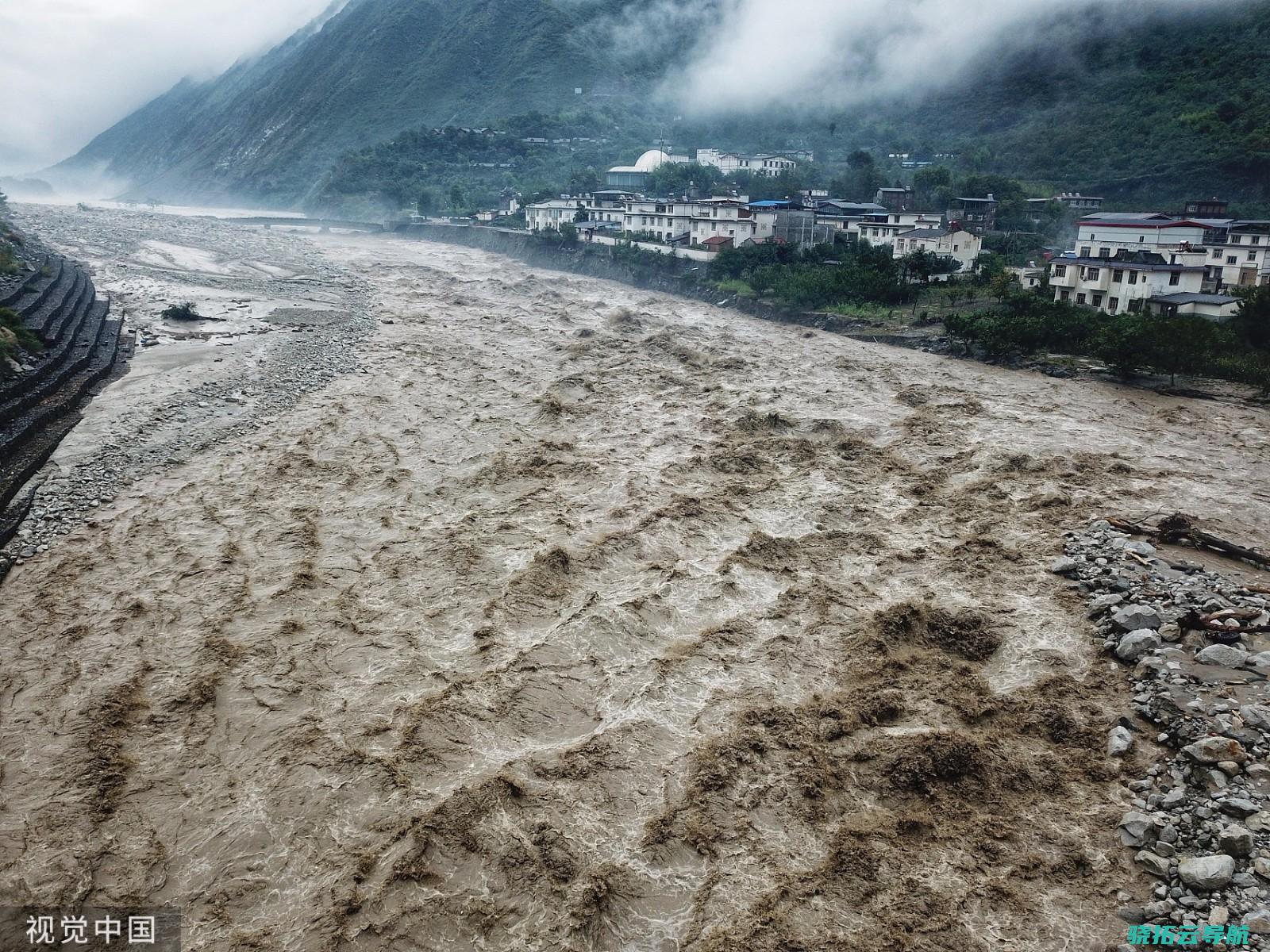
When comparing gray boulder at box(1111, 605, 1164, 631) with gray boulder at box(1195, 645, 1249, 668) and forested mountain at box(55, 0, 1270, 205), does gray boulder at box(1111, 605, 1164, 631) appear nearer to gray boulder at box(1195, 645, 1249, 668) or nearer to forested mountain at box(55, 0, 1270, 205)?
gray boulder at box(1195, 645, 1249, 668)

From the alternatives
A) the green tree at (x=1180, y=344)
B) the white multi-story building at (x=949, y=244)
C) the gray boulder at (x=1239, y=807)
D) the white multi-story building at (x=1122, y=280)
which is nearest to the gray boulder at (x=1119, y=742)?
the gray boulder at (x=1239, y=807)

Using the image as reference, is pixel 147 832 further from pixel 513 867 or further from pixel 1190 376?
pixel 1190 376

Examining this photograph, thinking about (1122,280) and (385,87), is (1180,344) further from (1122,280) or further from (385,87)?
(385,87)

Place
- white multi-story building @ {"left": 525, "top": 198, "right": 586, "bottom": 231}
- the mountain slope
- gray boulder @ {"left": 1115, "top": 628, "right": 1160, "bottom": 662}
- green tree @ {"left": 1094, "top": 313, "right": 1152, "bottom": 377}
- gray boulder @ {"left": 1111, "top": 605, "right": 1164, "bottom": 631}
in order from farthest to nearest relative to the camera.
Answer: the mountain slope < white multi-story building @ {"left": 525, "top": 198, "right": 586, "bottom": 231} < green tree @ {"left": 1094, "top": 313, "right": 1152, "bottom": 377} < gray boulder @ {"left": 1111, "top": 605, "right": 1164, "bottom": 631} < gray boulder @ {"left": 1115, "top": 628, "right": 1160, "bottom": 662}

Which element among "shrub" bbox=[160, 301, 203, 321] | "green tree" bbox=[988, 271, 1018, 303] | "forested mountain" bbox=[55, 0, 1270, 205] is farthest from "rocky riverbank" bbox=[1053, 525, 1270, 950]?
"forested mountain" bbox=[55, 0, 1270, 205]

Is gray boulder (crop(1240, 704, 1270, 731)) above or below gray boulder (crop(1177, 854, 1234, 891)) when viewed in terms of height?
above

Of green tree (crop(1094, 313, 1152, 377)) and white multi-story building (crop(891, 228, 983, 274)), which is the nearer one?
green tree (crop(1094, 313, 1152, 377))

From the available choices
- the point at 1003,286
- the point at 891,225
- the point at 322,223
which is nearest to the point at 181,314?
the point at 1003,286
